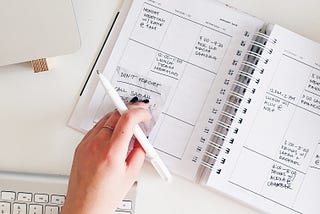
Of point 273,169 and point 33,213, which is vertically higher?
point 273,169

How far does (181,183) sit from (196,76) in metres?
0.15

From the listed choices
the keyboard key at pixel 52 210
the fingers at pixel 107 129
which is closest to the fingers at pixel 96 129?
the fingers at pixel 107 129

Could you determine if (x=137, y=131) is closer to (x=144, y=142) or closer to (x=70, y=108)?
(x=144, y=142)

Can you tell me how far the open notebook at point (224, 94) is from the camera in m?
0.75

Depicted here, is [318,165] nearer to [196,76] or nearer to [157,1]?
[196,76]

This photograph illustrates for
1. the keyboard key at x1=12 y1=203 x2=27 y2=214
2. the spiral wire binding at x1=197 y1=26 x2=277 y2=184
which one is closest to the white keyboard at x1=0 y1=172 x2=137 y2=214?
the keyboard key at x1=12 y1=203 x2=27 y2=214

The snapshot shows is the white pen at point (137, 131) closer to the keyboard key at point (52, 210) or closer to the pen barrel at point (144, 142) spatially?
the pen barrel at point (144, 142)

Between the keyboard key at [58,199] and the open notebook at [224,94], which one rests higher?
the open notebook at [224,94]

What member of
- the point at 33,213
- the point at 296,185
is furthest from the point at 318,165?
the point at 33,213

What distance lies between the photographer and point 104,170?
2.25 feet

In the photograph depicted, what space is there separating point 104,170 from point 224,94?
0.66 feet

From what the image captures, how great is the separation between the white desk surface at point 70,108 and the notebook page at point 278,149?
0.04 meters

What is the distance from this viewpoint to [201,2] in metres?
0.77

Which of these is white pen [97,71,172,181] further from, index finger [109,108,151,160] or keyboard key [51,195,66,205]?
keyboard key [51,195,66,205]
